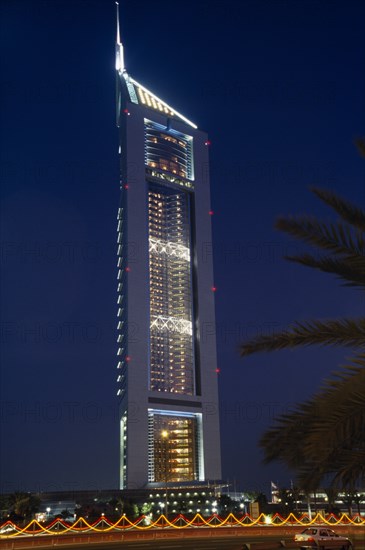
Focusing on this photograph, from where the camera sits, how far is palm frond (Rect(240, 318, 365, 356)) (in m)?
8.92

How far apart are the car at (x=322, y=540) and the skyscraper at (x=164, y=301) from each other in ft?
318

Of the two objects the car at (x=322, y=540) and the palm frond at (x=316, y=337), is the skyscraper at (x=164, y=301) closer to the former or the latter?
the car at (x=322, y=540)

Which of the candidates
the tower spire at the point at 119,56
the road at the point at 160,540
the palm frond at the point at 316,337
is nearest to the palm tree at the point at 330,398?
the palm frond at the point at 316,337

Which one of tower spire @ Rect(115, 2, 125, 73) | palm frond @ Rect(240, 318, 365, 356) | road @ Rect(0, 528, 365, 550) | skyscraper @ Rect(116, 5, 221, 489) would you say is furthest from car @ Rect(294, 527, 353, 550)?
tower spire @ Rect(115, 2, 125, 73)

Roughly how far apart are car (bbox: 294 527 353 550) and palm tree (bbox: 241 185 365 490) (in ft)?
72.6

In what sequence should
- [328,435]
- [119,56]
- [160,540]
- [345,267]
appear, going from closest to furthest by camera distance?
1. [328,435]
2. [345,267]
3. [160,540]
4. [119,56]

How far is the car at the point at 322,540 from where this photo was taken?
94.7ft

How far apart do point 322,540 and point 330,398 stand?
24.1 meters

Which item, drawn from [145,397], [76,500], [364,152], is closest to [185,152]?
[145,397]

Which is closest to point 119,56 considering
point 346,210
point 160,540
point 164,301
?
point 164,301

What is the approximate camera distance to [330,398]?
7.89m

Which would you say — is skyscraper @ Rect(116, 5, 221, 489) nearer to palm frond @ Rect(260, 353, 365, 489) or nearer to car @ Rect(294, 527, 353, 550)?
car @ Rect(294, 527, 353, 550)

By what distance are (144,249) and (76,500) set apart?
5333cm

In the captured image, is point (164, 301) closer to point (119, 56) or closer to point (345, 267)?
point (119, 56)
